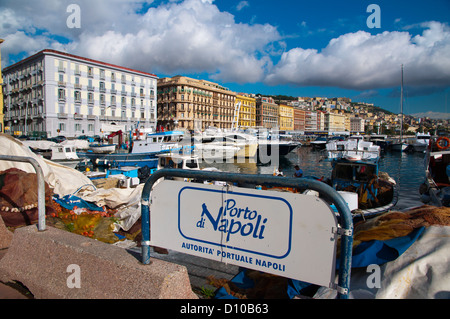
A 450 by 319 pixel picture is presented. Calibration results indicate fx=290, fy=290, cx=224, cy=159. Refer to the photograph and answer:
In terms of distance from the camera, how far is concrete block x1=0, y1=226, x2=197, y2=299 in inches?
101

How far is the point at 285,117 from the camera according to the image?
541 ft

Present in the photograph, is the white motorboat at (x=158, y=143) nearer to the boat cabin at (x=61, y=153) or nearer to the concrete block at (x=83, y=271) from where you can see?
the boat cabin at (x=61, y=153)

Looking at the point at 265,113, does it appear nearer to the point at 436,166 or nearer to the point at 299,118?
the point at 299,118

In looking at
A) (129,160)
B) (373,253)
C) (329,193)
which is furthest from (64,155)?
(329,193)

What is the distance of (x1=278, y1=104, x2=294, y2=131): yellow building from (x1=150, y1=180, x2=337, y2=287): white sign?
15760 cm

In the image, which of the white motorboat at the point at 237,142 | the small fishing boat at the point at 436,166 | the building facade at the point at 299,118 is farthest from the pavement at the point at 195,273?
the building facade at the point at 299,118

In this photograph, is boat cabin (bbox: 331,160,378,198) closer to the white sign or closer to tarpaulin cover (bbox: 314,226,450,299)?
tarpaulin cover (bbox: 314,226,450,299)

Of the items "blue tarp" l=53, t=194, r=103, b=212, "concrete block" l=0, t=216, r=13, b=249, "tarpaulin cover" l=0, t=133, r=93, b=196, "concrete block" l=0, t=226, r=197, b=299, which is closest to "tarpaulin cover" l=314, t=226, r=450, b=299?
"concrete block" l=0, t=226, r=197, b=299

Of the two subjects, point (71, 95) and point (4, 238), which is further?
point (71, 95)

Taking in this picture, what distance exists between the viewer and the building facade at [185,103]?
9631 cm

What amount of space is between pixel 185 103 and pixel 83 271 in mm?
96710

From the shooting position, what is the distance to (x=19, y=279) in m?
3.37

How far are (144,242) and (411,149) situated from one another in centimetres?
7468
